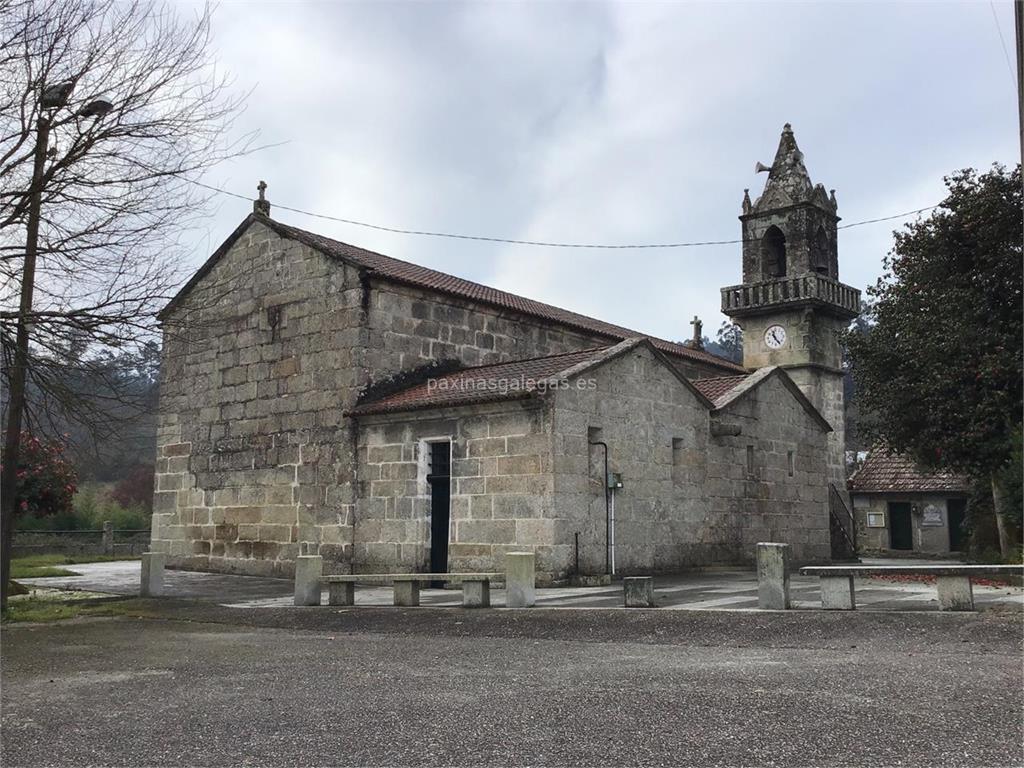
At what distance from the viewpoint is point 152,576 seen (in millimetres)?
15062

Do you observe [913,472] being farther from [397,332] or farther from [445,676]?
[445,676]

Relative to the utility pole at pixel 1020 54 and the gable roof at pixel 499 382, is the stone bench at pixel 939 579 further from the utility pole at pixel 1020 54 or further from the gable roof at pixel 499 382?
the gable roof at pixel 499 382

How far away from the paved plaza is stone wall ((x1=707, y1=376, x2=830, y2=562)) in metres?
1.65

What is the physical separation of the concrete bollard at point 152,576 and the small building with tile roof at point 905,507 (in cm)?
2529

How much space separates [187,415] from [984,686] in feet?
61.8

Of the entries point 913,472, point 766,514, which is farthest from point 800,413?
point 913,472

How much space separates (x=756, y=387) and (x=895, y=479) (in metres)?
16.6

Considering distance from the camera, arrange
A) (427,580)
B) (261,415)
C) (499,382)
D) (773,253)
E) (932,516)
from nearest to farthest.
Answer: (427,580), (499,382), (261,415), (773,253), (932,516)

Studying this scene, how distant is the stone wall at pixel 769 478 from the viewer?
19375 mm

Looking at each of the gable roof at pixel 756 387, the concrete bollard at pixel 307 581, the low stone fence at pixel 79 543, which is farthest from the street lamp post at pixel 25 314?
the low stone fence at pixel 79 543

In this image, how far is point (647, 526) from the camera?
1695 cm

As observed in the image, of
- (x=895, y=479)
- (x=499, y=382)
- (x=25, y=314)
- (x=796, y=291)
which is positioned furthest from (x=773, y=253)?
(x=25, y=314)

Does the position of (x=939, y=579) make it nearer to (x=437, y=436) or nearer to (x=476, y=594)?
(x=476, y=594)

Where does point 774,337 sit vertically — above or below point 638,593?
above
